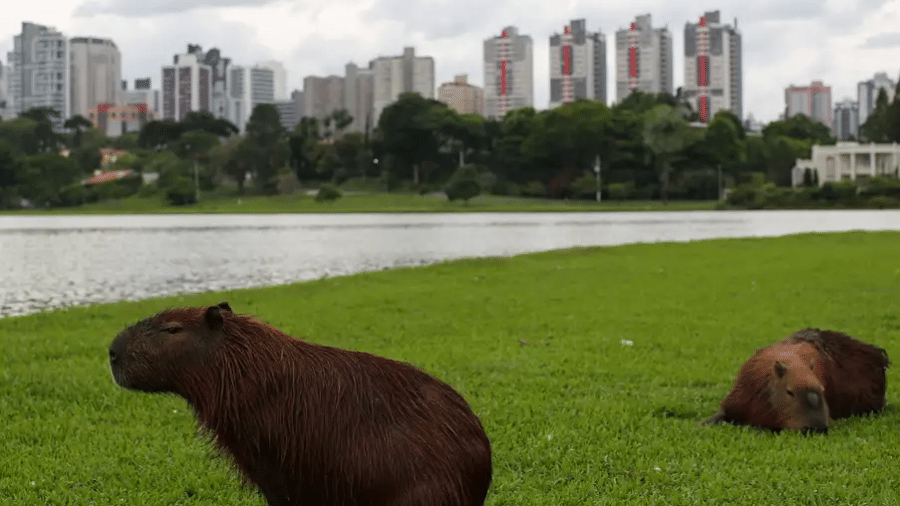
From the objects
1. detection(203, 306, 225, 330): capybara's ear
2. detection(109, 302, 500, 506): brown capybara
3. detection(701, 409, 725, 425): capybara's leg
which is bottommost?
detection(701, 409, 725, 425): capybara's leg

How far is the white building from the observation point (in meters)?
127

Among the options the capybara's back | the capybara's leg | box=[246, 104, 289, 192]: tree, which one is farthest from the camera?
box=[246, 104, 289, 192]: tree

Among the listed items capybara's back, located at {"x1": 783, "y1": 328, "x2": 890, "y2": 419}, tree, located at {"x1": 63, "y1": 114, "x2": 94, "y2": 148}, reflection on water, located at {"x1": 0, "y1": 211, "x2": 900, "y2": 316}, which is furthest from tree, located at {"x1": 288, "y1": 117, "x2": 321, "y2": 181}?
capybara's back, located at {"x1": 783, "y1": 328, "x2": 890, "y2": 419}

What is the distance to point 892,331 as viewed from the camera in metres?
11.9

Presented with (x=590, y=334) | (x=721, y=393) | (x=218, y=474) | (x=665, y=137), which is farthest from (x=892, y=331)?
(x=665, y=137)

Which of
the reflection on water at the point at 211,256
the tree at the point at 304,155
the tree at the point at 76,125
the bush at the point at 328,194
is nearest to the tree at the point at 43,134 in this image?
the tree at the point at 76,125

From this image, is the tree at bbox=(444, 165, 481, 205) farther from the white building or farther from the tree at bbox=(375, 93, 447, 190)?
the white building

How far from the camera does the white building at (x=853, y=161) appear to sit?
416 feet

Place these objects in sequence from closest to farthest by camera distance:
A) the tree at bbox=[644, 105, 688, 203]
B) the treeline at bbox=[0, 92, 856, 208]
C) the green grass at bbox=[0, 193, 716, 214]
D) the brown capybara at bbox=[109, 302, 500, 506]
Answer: the brown capybara at bbox=[109, 302, 500, 506] → the green grass at bbox=[0, 193, 716, 214] → the tree at bbox=[644, 105, 688, 203] → the treeline at bbox=[0, 92, 856, 208]

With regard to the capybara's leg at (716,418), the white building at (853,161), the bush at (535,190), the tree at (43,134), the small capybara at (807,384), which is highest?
the tree at (43,134)

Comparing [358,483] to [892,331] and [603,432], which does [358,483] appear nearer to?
[603,432]

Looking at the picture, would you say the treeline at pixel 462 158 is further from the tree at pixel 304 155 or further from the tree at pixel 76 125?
the tree at pixel 76 125

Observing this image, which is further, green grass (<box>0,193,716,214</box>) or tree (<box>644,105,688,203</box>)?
tree (<box>644,105,688,203</box>)

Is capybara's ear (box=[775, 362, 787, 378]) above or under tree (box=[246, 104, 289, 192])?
under
